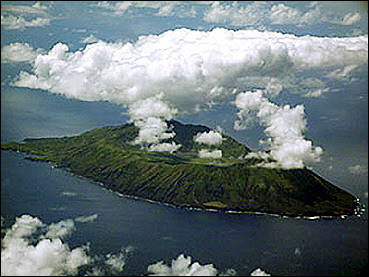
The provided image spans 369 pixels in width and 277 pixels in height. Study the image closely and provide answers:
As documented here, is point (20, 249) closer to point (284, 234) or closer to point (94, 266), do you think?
point (94, 266)

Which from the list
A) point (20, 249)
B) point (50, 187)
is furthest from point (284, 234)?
point (50, 187)

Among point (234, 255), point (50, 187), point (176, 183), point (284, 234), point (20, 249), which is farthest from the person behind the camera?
point (176, 183)

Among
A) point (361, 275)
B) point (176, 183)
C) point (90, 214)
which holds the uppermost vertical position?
point (176, 183)

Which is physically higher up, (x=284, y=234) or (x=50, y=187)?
(x=50, y=187)

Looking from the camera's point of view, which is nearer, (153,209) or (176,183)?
(153,209)

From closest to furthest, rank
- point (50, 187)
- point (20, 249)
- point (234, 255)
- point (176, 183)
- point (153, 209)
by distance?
point (20, 249), point (234, 255), point (153, 209), point (50, 187), point (176, 183)

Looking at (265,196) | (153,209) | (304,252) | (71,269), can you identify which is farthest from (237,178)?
(71,269)

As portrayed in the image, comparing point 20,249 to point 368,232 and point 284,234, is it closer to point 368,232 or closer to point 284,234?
point 284,234
